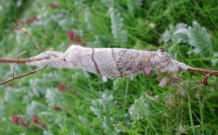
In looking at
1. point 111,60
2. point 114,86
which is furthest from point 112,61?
point 114,86

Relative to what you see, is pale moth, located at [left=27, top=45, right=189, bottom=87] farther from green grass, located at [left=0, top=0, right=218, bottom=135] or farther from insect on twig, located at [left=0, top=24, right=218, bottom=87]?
green grass, located at [left=0, top=0, right=218, bottom=135]

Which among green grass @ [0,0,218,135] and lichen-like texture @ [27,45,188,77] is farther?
green grass @ [0,0,218,135]

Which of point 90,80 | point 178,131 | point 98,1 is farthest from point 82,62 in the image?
point 98,1

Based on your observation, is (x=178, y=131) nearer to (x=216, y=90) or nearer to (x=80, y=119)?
(x=216, y=90)

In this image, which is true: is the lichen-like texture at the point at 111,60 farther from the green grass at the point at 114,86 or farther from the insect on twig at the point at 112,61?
the green grass at the point at 114,86

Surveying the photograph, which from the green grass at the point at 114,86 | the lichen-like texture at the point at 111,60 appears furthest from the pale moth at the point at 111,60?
the green grass at the point at 114,86

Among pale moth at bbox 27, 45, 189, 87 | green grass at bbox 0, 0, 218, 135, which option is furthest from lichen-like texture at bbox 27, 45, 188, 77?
green grass at bbox 0, 0, 218, 135
